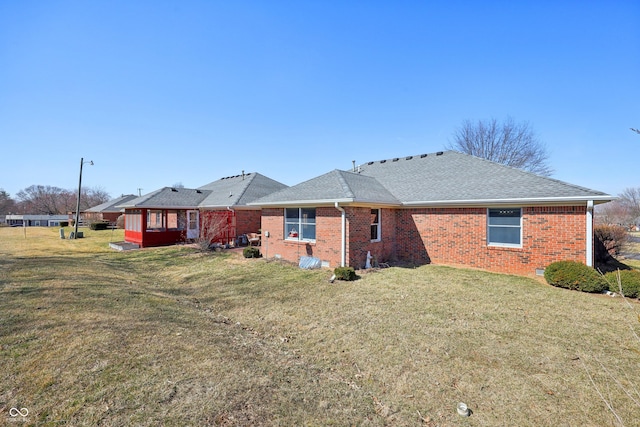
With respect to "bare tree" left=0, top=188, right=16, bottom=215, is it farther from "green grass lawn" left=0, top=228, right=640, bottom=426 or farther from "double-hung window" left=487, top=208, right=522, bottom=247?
"double-hung window" left=487, top=208, right=522, bottom=247

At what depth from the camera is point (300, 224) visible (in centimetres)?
1301

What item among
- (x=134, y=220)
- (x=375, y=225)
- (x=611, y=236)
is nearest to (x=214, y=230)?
(x=134, y=220)

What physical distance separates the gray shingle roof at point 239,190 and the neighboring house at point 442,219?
206 inches

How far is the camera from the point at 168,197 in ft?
66.0

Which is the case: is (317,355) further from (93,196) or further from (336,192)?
(93,196)

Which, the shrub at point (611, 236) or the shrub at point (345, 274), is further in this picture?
the shrub at point (611, 236)

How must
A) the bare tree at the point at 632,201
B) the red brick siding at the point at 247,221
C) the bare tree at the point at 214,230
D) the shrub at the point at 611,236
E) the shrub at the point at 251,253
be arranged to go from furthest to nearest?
the bare tree at the point at 632,201 < the red brick siding at the point at 247,221 < the bare tree at the point at 214,230 < the shrub at the point at 251,253 < the shrub at the point at 611,236

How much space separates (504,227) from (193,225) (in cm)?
1940

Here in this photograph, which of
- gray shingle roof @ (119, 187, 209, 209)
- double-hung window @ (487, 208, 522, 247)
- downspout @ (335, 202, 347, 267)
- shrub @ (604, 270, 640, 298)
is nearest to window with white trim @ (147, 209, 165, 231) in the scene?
gray shingle roof @ (119, 187, 209, 209)

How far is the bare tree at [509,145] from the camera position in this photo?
29.9 meters

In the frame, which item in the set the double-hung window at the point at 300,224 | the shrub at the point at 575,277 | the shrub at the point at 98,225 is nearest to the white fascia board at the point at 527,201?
the shrub at the point at 575,277

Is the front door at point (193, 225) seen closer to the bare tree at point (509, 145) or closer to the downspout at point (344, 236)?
the downspout at point (344, 236)

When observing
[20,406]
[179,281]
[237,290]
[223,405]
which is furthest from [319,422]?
[179,281]

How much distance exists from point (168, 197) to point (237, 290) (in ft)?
45.8
